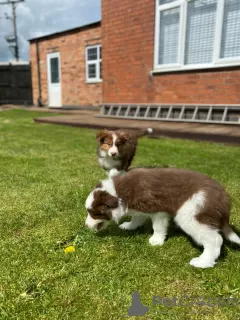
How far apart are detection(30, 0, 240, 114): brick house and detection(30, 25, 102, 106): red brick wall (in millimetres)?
6170

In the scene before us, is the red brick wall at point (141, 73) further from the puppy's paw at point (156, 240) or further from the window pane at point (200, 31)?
the puppy's paw at point (156, 240)

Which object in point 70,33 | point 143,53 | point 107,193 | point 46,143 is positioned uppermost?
point 70,33

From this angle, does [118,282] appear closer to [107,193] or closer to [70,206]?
[107,193]

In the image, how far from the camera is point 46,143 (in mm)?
9180

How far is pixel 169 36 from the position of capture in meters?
11.9

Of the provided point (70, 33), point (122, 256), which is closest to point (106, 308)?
point (122, 256)

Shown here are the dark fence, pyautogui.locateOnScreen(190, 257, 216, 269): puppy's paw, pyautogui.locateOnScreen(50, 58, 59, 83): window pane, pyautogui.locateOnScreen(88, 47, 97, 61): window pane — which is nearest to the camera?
pyautogui.locateOnScreen(190, 257, 216, 269): puppy's paw

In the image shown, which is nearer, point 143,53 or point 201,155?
point 201,155

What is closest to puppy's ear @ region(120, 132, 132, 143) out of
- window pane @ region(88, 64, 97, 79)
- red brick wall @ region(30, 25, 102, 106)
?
red brick wall @ region(30, 25, 102, 106)

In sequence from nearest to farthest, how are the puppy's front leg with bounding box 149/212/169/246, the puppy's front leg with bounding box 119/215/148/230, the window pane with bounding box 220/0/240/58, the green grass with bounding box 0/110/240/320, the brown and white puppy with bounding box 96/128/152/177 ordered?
the green grass with bounding box 0/110/240/320 < the puppy's front leg with bounding box 149/212/169/246 < the puppy's front leg with bounding box 119/215/148/230 < the brown and white puppy with bounding box 96/128/152/177 < the window pane with bounding box 220/0/240/58

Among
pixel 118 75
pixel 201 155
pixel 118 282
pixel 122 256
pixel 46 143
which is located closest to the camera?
pixel 118 282

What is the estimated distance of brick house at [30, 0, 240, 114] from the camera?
1038 cm

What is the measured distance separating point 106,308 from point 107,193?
46.9 inches

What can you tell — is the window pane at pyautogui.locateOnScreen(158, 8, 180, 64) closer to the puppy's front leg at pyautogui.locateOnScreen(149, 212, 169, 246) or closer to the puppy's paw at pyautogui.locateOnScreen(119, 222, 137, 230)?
the puppy's paw at pyautogui.locateOnScreen(119, 222, 137, 230)
